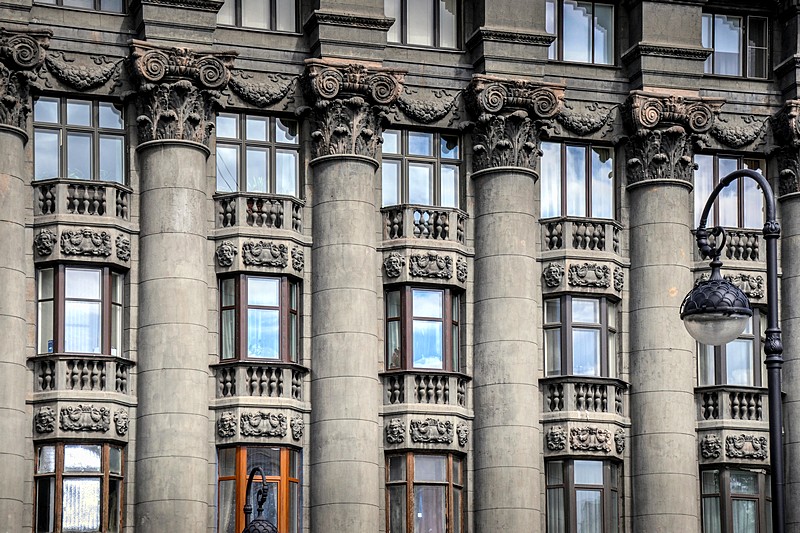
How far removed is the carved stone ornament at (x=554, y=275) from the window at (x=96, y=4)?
12822 millimetres

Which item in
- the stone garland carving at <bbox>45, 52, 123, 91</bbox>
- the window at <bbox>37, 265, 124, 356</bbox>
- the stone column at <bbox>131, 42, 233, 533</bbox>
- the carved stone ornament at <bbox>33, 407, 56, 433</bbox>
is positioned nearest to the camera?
the carved stone ornament at <bbox>33, 407, 56, 433</bbox>

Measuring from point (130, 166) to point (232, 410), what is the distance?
258 inches

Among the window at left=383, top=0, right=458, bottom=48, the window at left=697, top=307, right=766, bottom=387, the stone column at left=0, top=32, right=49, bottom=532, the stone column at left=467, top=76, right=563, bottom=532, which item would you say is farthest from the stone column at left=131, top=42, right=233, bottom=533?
the window at left=697, top=307, right=766, bottom=387

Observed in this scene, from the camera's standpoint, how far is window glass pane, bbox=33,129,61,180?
157 ft

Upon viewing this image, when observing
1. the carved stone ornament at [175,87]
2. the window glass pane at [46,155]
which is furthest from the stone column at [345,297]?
the window glass pane at [46,155]

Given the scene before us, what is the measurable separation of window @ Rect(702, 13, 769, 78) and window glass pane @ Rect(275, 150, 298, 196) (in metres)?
12.1

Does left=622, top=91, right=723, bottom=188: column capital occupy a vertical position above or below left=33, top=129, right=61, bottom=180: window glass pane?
above

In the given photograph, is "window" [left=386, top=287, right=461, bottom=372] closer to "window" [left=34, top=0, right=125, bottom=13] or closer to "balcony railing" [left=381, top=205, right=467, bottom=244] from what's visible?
"balcony railing" [left=381, top=205, right=467, bottom=244]

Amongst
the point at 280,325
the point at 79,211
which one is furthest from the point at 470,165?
the point at 79,211

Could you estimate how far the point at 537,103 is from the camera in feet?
166

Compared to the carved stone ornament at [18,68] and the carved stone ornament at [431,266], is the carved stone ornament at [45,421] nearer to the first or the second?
the carved stone ornament at [18,68]

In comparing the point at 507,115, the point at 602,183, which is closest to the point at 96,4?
the point at 507,115

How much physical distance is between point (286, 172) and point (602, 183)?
28.5 ft

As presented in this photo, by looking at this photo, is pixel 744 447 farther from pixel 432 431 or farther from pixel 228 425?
pixel 228 425
